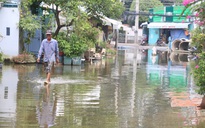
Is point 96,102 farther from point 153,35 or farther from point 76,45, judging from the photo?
point 153,35

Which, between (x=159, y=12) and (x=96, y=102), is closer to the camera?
(x=96, y=102)

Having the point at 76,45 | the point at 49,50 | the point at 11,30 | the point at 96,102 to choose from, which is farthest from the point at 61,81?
the point at 11,30

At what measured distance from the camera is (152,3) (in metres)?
77.4

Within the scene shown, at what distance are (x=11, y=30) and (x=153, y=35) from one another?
4244cm

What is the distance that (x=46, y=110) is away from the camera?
9562 mm

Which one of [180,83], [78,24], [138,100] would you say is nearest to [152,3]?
[78,24]

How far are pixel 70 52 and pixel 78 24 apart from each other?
1.48 meters

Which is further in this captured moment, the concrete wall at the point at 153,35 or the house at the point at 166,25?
the concrete wall at the point at 153,35

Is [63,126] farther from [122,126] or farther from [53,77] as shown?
[53,77]

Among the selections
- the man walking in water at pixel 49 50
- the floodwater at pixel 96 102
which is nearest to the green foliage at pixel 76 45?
the floodwater at pixel 96 102

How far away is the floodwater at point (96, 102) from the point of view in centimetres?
851

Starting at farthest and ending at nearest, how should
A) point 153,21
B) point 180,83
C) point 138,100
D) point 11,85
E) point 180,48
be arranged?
point 153,21, point 180,48, point 180,83, point 11,85, point 138,100

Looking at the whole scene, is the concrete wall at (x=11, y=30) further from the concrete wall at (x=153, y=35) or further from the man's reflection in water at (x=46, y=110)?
the concrete wall at (x=153, y=35)

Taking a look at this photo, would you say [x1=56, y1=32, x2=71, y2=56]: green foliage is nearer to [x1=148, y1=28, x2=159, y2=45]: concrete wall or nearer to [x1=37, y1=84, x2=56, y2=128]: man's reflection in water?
[x1=37, y1=84, x2=56, y2=128]: man's reflection in water
